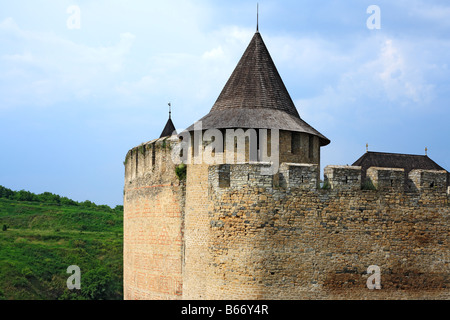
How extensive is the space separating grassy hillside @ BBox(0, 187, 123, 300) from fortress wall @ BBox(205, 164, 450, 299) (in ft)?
76.4

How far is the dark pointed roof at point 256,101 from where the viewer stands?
15.9 m

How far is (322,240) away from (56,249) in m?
30.3

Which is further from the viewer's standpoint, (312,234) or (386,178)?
(386,178)

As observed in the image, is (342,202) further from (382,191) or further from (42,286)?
(42,286)

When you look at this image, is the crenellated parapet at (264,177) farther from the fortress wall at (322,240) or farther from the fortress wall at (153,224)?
the fortress wall at (153,224)

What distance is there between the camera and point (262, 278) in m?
13.1

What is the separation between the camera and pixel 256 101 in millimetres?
16859

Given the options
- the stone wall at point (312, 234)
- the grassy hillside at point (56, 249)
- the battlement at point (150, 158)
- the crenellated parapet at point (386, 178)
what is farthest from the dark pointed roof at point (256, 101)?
the grassy hillside at point (56, 249)

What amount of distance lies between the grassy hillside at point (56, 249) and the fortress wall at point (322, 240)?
76.4 feet

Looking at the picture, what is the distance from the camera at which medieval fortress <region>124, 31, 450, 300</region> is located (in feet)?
43.3
